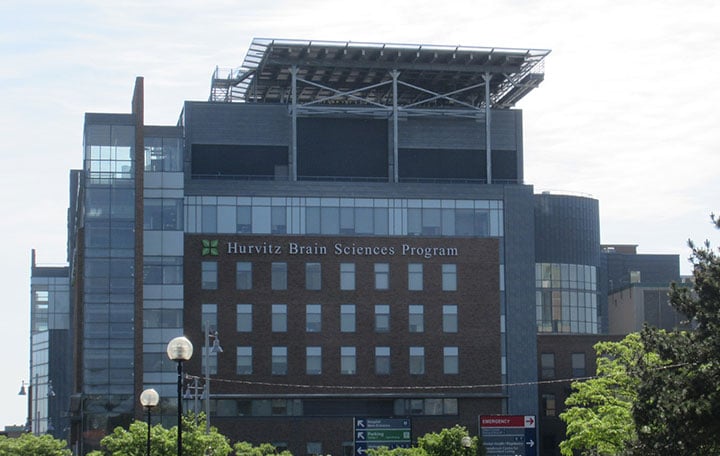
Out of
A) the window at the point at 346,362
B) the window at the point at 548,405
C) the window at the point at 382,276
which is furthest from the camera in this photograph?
the window at the point at 548,405

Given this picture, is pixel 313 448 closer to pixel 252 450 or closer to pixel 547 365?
pixel 252 450

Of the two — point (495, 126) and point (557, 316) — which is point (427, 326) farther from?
point (557, 316)

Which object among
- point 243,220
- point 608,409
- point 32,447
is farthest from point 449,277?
point 32,447

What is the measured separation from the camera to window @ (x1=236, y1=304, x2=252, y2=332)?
9744 cm

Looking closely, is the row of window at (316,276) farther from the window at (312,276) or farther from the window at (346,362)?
the window at (346,362)

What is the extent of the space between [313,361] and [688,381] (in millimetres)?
53510

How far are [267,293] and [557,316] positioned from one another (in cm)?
4018

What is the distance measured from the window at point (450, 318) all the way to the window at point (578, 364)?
12.2m

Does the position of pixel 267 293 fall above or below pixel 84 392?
above

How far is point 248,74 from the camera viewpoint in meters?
104

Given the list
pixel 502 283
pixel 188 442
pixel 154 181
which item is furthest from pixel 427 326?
pixel 188 442

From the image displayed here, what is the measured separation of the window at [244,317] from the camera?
97438 mm

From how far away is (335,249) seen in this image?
9919 cm

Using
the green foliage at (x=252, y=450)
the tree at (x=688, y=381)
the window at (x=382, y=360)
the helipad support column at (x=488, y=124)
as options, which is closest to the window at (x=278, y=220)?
the window at (x=382, y=360)
